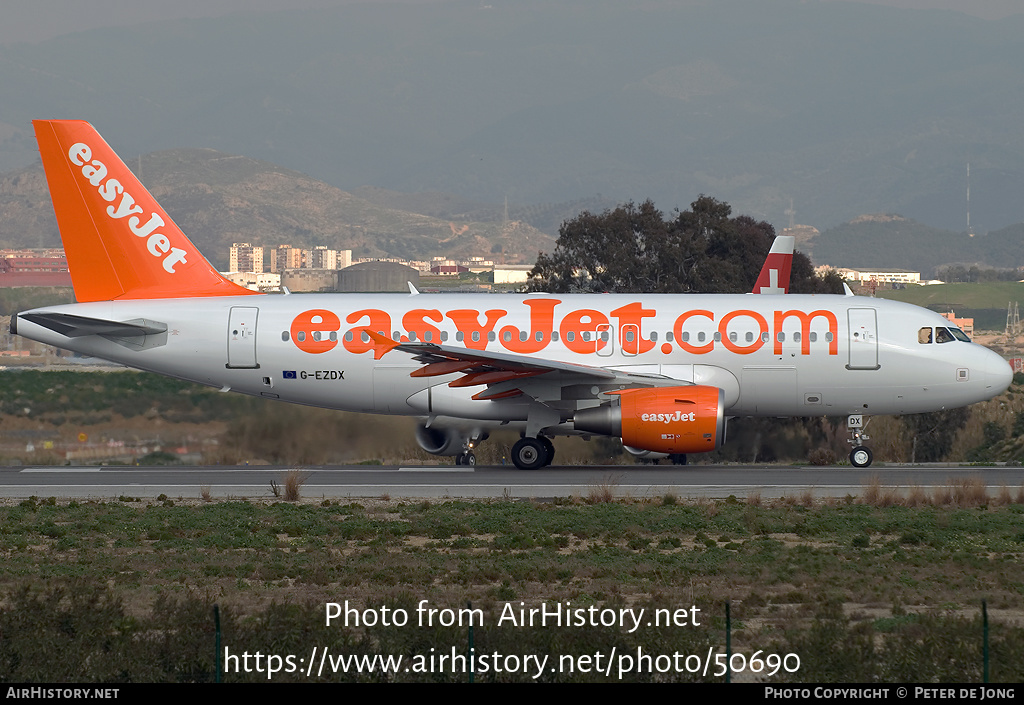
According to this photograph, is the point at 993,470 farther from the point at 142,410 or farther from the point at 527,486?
the point at 142,410

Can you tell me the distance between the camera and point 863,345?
101 feet

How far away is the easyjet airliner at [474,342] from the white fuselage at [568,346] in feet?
0.11

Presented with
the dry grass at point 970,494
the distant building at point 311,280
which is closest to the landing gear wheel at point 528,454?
the dry grass at point 970,494

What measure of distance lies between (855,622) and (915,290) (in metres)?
114

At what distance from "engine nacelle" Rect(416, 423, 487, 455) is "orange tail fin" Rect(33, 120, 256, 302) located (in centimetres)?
615

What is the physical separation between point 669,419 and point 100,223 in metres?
14.4

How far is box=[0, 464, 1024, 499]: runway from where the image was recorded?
26.3m

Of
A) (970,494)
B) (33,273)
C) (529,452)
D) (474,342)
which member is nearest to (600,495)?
(529,452)

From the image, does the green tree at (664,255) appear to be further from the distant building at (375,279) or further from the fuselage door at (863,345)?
the distant building at (375,279)

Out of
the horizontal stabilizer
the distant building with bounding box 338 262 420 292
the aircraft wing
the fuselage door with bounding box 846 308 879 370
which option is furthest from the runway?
the distant building with bounding box 338 262 420 292

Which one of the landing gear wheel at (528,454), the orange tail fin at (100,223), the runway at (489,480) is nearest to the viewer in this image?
the runway at (489,480)

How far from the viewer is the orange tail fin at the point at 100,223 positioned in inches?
1275

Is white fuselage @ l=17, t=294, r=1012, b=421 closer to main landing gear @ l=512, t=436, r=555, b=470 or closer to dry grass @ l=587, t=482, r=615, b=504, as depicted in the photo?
main landing gear @ l=512, t=436, r=555, b=470

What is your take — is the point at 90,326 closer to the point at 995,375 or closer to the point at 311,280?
the point at 995,375
